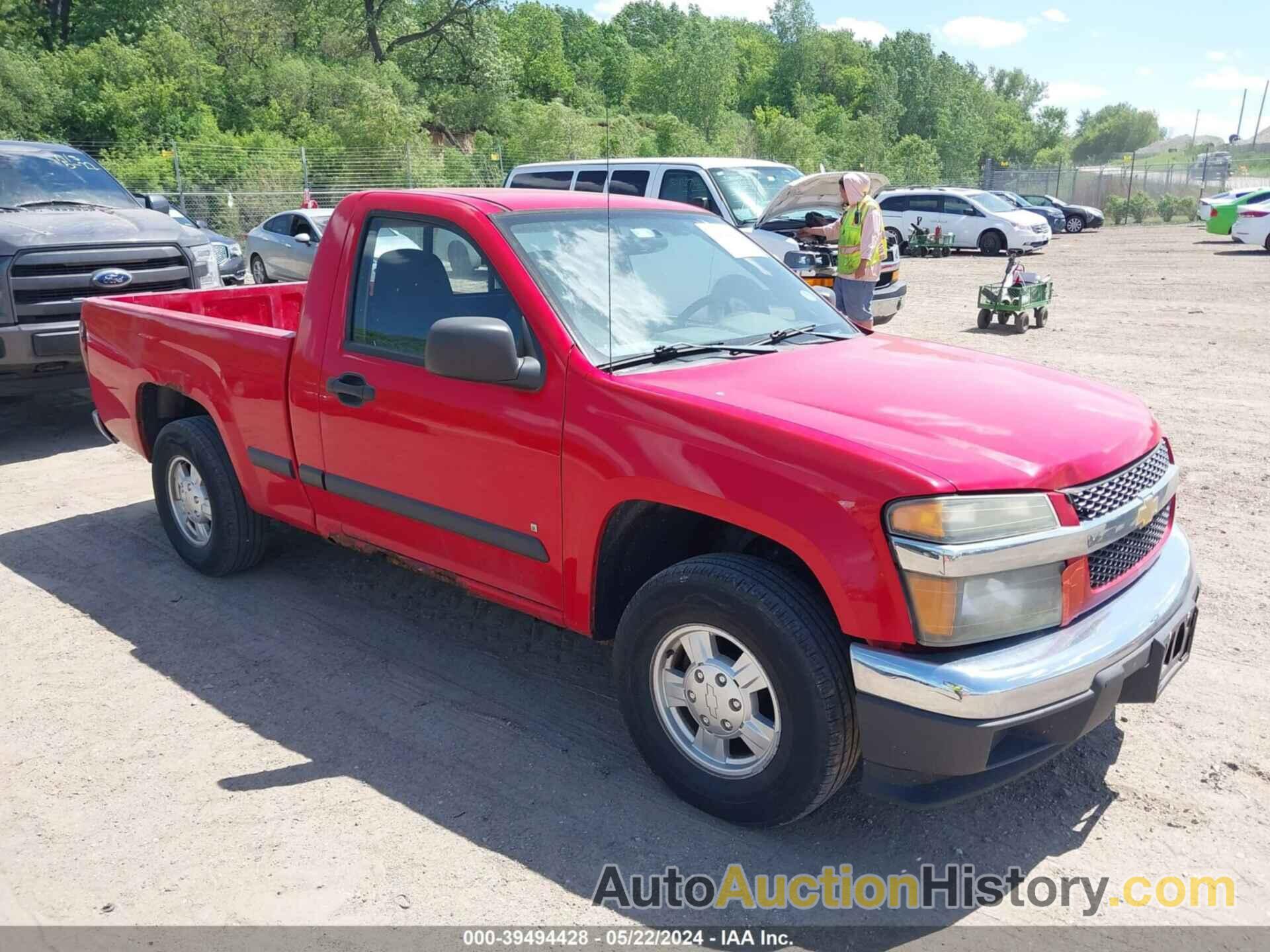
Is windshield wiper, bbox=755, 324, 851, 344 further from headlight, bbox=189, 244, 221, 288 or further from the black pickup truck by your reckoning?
headlight, bbox=189, 244, 221, 288

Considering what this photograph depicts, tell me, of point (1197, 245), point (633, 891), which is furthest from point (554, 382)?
point (1197, 245)

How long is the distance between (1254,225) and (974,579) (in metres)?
28.8

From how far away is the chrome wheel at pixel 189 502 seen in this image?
5.32 m

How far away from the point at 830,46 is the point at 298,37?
2993 cm

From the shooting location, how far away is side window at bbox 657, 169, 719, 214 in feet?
41.9

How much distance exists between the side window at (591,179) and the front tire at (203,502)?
28.8ft

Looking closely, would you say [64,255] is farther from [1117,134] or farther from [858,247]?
[1117,134]

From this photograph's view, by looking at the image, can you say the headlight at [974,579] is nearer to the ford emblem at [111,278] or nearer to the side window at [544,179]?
the ford emblem at [111,278]

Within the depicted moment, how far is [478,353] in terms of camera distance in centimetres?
343

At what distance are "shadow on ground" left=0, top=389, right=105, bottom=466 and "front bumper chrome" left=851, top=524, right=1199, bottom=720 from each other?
717cm

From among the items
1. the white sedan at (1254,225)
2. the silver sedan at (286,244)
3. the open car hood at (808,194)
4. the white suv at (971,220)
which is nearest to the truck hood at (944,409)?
the open car hood at (808,194)

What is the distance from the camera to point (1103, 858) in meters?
3.15

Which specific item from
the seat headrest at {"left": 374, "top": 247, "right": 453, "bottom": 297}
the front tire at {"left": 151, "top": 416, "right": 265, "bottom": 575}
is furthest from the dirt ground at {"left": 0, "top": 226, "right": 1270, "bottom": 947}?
the seat headrest at {"left": 374, "top": 247, "right": 453, "bottom": 297}

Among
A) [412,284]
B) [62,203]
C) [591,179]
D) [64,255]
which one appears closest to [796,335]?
[412,284]
